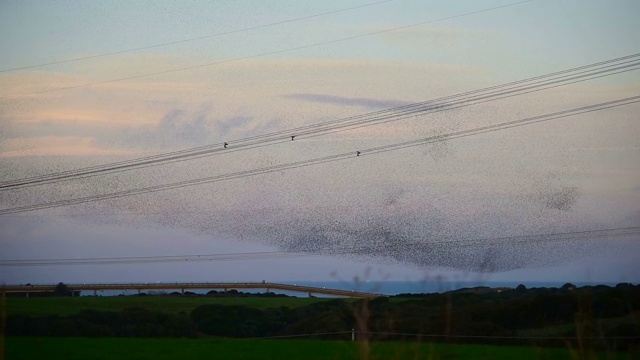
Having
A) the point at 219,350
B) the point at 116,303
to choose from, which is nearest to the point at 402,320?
the point at 219,350

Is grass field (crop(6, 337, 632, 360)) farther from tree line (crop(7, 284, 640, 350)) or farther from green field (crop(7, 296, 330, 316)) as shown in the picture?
green field (crop(7, 296, 330, 316))

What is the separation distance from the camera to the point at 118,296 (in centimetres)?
6166

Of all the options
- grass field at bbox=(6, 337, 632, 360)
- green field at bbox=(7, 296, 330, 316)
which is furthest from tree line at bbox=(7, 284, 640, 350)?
green field at bbox=(7, 296, 330, 316)

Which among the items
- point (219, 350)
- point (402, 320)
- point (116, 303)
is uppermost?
point (116, 303)

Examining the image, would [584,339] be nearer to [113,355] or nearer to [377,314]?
[113,355]

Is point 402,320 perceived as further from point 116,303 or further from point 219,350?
point 116,303

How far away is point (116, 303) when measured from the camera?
56156 mm

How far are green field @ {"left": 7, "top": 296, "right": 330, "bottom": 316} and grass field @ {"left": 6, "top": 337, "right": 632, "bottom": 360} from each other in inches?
578

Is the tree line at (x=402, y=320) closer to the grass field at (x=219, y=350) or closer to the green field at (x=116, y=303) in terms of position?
the grass field at (x=219, y=350)

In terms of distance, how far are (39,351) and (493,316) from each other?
2170cm

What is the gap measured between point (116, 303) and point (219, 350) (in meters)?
28.0

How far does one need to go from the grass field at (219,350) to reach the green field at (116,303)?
578 inches

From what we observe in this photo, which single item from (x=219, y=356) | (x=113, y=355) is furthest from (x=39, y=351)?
(x=219, y=356)

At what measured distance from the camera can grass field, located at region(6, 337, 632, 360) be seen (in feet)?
89.7
